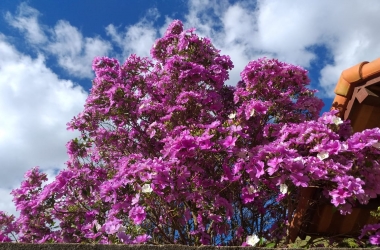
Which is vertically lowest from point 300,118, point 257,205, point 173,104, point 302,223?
point 302,223

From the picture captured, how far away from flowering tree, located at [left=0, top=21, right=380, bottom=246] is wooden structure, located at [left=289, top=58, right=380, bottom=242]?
0.26 m

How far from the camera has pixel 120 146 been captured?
7629 mm

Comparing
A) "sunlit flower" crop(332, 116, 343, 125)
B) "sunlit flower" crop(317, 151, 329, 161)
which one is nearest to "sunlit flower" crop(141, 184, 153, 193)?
"sunlit flower" crop(317, 151, 329, 161)

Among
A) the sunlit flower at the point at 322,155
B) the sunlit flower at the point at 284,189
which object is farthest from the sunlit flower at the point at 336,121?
the sunlit flower at the point at 284,189

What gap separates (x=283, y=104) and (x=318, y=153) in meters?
1.76

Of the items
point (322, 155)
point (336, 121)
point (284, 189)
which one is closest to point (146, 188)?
point (284, 189)

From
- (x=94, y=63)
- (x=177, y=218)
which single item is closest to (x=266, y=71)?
(x=177, y=218)

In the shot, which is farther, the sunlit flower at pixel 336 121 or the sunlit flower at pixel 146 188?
the sunlit flower at pixel 336 121

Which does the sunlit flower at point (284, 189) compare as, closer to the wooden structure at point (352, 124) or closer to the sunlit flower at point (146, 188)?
the wooden structure at point (352, 124)

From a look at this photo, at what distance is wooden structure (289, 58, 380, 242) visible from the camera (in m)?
5.22

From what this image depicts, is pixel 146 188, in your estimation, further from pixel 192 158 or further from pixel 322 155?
pixel 322 155

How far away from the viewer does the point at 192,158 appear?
5.08m

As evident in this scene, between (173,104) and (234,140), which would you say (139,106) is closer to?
(173,104)

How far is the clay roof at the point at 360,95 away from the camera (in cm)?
515
